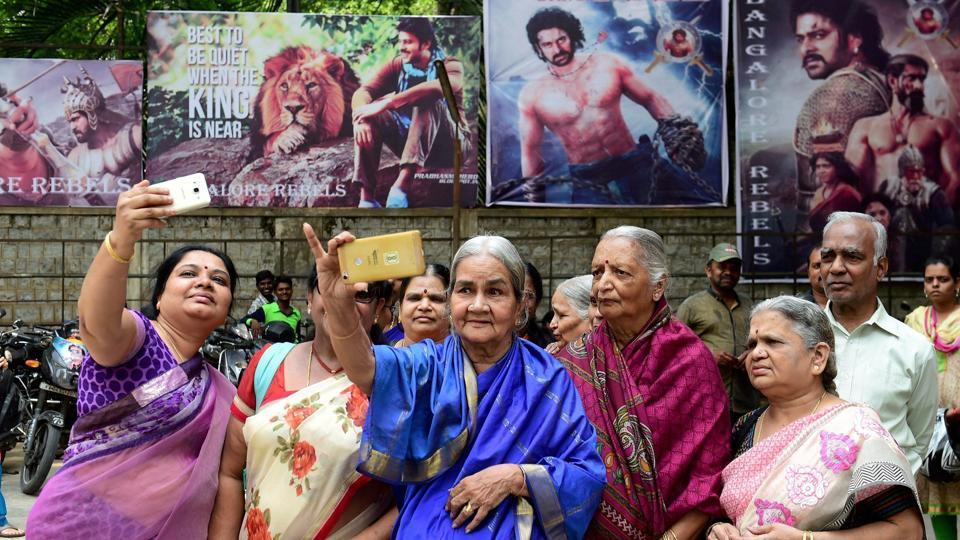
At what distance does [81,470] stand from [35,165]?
31.0 feet

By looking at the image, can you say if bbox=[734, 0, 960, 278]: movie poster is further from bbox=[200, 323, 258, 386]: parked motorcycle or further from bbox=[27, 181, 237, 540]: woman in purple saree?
bbox=[27, 181, 237, 540]: woman in purple saree

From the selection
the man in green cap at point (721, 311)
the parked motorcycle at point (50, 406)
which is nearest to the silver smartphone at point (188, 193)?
the man in green cap at point (721, 311)

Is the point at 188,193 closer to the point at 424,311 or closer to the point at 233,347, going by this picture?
the point at 424,311

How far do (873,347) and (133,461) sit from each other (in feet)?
8.04

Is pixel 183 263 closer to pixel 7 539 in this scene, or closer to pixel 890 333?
pixel 890 333

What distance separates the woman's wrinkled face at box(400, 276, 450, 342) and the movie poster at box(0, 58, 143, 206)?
333 inches

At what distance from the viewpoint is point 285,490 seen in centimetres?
300

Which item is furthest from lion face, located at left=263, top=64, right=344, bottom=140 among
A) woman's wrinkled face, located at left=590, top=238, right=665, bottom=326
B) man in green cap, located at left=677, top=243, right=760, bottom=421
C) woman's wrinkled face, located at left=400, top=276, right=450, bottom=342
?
woman's wrinkled face, located at left=590, top=238, right=665, bottom=326

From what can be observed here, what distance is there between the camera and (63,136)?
1162cm

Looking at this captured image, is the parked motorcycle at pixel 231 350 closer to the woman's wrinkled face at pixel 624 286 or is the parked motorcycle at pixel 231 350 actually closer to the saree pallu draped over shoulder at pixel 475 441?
the woman's wrinkled face at pixel 624 286

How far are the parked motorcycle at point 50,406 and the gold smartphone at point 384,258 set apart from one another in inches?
222

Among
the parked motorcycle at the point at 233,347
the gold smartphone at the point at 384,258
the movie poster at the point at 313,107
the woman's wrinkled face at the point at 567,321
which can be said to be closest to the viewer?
the gold smartphone at the point at 384,258

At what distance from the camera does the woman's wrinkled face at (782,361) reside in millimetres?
3074

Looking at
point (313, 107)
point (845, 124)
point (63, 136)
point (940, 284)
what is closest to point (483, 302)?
point (940, 284)
